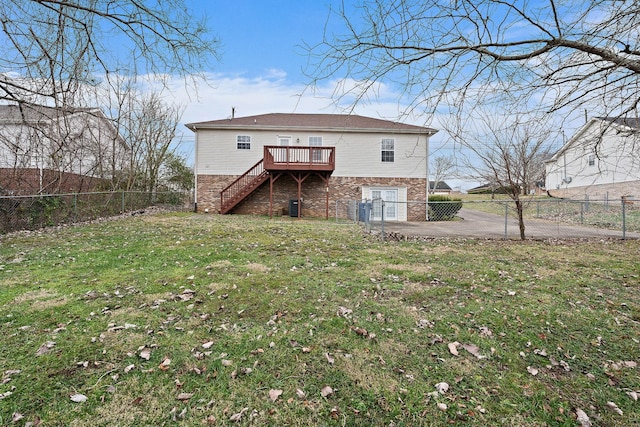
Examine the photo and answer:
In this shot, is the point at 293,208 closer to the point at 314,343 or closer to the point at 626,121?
the point at 314,343

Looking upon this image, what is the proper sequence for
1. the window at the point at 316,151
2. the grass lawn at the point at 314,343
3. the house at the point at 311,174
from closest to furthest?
the grass lawn at the point at 314,343 → the window at the point at 316,151 → the house at the point at 311,174

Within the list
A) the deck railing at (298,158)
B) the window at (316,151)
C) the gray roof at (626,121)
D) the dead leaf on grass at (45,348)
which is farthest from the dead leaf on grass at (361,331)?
the window at (316,151)

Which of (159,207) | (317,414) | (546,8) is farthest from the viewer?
(159,207)

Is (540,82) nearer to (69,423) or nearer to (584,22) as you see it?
(584,22)

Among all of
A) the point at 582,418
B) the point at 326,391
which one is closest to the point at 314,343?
the point at 326,391

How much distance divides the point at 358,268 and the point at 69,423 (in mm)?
4384

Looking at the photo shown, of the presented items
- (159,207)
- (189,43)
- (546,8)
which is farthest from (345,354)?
(159,207)

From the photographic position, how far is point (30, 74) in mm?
4320

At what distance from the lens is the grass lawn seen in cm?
221

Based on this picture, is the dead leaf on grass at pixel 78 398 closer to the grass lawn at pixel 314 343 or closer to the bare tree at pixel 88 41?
the grass lawn at pixel 314 343

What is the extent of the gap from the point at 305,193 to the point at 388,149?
507 cm

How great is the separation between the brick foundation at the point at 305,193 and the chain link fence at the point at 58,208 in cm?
357

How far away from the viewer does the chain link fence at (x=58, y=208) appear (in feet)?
28.7

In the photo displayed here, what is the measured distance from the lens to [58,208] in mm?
10086
